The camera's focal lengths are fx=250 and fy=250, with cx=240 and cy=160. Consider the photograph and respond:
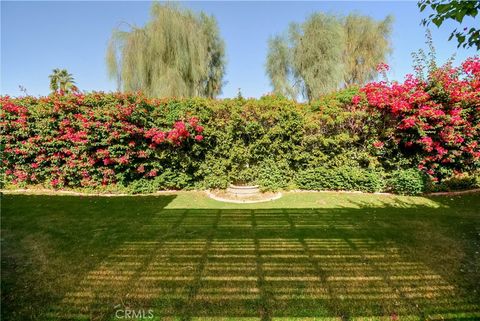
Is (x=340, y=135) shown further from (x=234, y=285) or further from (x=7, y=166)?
(x=7, y=166)

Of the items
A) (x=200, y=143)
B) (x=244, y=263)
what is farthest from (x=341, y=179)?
(x=244, y=263)

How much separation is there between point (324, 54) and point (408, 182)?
1193 cm

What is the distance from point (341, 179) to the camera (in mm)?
7793

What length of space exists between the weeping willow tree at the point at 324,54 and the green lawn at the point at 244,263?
12.6m

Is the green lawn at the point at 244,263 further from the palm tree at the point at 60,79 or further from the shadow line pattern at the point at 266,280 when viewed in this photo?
the palm tree at the point at 60,79

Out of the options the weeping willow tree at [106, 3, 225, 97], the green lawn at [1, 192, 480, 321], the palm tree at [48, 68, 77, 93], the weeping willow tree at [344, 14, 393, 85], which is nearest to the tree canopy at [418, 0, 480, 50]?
the green lawn at [1, 192, 480, 321]

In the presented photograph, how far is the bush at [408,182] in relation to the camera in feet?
23.3

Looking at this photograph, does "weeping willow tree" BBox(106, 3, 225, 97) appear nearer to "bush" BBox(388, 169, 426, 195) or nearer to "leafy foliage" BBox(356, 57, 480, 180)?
"leafy foliage" BBox(356, 57, 480, 180)

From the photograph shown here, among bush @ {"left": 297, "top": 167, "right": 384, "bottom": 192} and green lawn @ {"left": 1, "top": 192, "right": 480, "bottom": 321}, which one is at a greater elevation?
bush @ {"left": 297, "top": 167, "right": 384, "bottom": 192}

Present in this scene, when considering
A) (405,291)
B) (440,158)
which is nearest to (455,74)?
(440,158)

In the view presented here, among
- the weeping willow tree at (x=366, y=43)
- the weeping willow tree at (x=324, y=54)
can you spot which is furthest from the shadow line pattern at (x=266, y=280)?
the weeping willow tree at (x=366, y=43)

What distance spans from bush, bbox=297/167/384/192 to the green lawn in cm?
174

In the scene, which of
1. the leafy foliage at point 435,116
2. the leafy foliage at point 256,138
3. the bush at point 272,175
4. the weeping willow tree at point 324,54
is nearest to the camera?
the leafy foliage at point 435,116

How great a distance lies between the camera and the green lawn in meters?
2.54
